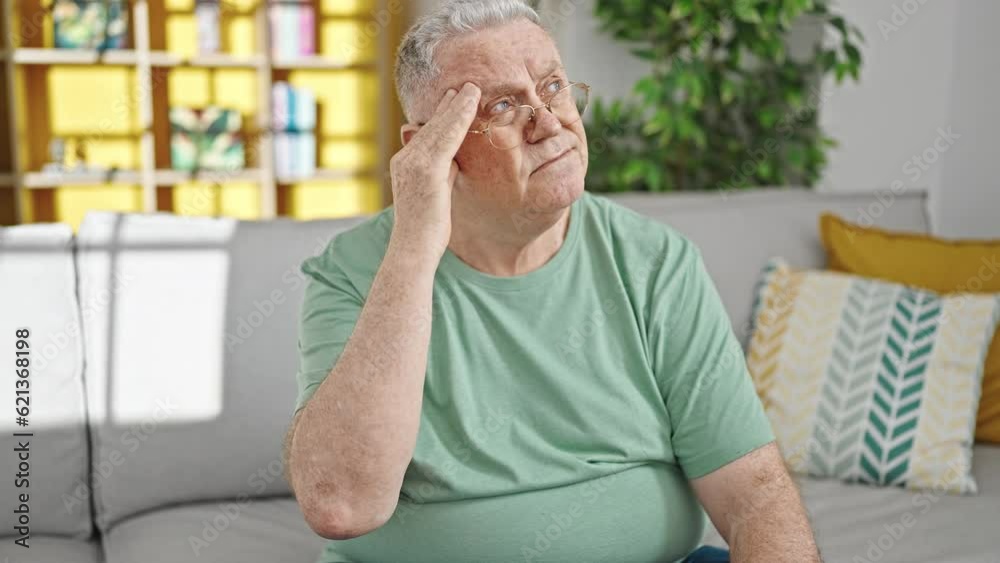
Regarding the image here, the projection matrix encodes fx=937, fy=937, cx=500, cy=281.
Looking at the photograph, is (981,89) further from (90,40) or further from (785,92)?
(90,40)

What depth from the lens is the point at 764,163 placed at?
2908 mm

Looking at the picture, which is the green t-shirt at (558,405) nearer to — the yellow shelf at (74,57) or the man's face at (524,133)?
the man's face at (524,133)

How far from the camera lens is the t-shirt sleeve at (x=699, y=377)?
4.07 ft

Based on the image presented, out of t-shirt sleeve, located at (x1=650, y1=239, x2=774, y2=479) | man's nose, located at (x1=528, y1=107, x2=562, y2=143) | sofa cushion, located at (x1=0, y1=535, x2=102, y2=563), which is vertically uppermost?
man's nose, located at (x1=528, y1=107, x2=562, y2=143)

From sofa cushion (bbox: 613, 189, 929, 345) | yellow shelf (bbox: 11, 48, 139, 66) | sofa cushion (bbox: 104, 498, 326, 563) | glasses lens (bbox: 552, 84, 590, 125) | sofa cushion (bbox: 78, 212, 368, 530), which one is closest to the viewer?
glasses lens (bbox: 552, 84, 590, 125)

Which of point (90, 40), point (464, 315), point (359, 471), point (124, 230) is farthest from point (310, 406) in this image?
point (90, 40)

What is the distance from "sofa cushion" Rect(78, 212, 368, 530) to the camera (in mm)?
1593

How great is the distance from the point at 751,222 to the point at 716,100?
3.48 ft

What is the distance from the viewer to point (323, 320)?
1235 mm

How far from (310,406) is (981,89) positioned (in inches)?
Answer: 105

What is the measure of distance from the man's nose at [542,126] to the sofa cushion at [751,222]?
85 centimetres

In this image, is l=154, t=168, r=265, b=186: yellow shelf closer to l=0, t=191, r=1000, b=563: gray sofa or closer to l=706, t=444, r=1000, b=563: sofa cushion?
l=0, t=191, r=1000, b=563: gray sofa

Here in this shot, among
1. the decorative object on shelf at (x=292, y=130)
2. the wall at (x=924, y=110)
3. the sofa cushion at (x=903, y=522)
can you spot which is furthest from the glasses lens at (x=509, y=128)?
the decorative object on shelf at (x=292, y=130)

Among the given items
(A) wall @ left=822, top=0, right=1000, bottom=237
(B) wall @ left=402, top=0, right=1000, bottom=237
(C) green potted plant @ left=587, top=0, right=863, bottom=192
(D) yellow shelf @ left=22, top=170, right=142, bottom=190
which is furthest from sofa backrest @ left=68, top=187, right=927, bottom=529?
(D) yellow shelf @ left=22, top=170, right=142, bottom=190
